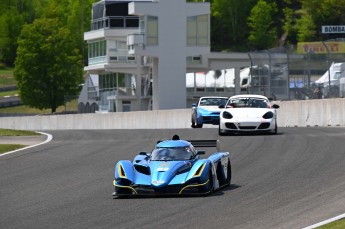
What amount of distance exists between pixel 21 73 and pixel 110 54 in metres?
18.9

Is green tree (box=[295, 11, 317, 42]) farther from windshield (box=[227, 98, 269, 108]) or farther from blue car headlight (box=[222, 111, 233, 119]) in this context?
blue car headlight (box=[222, 111, 233, 119])

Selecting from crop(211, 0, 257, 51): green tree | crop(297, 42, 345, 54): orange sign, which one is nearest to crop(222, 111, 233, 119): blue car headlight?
crop(297, 42, 345, 54): orange sign

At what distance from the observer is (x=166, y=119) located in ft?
171

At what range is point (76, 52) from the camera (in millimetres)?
104812

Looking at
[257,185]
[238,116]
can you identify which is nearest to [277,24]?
[238,116]

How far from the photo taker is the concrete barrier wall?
4009 cm

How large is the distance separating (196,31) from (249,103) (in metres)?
42.7

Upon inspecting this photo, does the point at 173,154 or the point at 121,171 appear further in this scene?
the point at 173,154

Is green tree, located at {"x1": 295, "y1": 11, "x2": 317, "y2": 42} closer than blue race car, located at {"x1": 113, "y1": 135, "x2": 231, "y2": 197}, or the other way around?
blue race car, located at {"x1": 113, "y1": 135, "x2": 231, "y2": 197}

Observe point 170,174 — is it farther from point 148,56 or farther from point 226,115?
point 148,56

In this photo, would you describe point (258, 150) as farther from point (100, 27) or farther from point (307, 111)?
point (100, 27)

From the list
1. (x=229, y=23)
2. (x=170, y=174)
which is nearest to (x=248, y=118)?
(x=170, y=174)

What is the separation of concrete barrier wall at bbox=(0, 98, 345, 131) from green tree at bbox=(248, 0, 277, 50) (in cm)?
5473

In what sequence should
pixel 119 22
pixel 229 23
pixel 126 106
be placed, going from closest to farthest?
pixel 126 106, pixel 119 22, pixel 229 23
